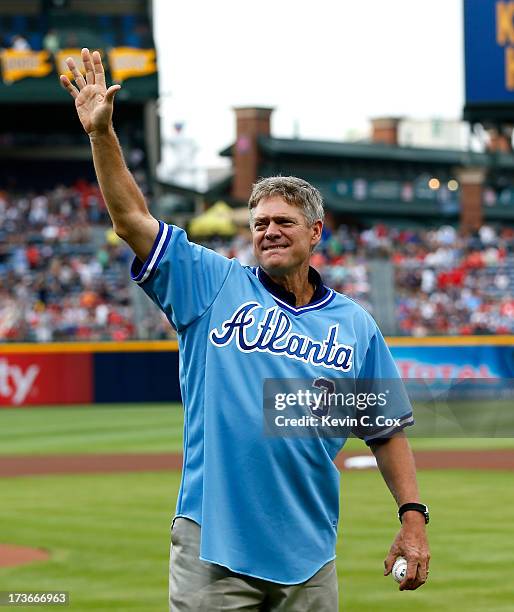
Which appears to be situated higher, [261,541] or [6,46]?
[6,46]

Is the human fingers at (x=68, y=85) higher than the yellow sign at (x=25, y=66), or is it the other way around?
the yellow sign at (x=25, y=66)

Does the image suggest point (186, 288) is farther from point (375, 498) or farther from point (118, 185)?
point (375, 498)

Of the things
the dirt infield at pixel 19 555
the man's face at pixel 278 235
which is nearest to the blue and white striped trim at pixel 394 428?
the man's face at pixel 278 235

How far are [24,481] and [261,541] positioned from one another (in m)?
10.2

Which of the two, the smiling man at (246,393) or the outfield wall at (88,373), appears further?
the outfield wall at (88,373)

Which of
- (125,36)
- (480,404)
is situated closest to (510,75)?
(125,36)

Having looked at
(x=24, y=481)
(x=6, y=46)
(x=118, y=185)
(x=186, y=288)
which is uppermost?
(x=6, y=46)

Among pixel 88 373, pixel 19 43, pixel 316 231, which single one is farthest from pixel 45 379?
pixel 316 231

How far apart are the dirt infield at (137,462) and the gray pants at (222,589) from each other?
34.2 feet

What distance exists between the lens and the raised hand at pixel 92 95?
11.7 ft

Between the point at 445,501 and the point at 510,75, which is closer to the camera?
the point at 445,501

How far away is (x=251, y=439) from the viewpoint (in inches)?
140

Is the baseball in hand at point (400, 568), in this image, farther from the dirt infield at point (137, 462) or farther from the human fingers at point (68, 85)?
the dirt infield at point (137, 462)

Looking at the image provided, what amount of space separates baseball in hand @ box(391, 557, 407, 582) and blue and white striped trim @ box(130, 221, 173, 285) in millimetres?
1119
